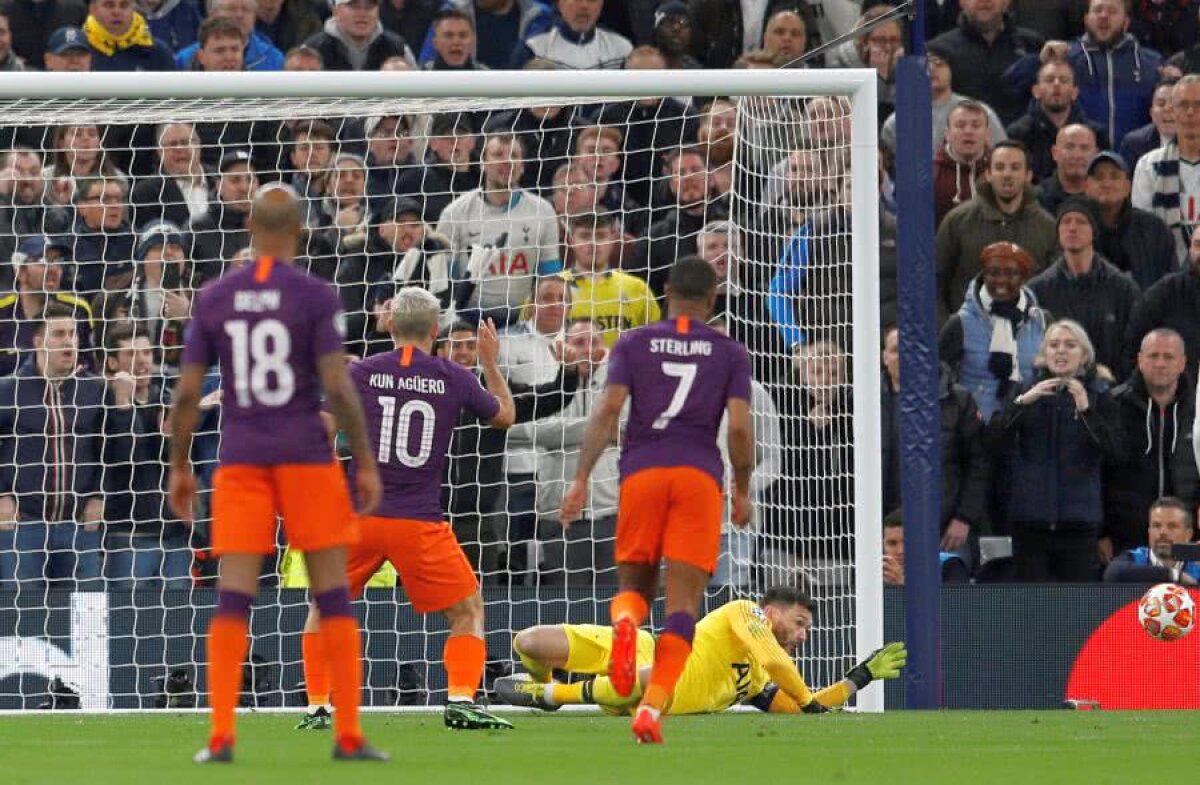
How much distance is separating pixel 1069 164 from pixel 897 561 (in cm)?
354

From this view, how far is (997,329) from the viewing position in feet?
46.8

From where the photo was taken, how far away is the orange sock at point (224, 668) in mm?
7238

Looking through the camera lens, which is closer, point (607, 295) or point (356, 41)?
point (607, 295)

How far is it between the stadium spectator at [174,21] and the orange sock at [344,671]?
1016cm

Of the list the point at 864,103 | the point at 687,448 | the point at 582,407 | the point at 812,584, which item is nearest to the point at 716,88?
the point at 864,103

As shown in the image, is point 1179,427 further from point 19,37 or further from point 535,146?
point 19,37

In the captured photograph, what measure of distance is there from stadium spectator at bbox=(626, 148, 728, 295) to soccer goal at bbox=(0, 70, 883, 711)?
0.07ft

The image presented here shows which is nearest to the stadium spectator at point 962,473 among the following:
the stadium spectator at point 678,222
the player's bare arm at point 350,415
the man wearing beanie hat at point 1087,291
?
the man wearing beanie hat at point 1087,291

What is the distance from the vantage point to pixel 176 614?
1297 cm

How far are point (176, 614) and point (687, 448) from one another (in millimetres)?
5226

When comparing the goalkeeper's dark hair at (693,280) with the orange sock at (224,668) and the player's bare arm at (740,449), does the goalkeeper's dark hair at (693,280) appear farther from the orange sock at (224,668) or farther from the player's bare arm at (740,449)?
the orange sock at (224,668)

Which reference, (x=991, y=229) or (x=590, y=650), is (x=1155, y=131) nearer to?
(x=991, y=229)

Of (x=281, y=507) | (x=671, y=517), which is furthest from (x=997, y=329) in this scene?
(x=281, y=507)

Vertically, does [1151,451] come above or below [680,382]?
below
